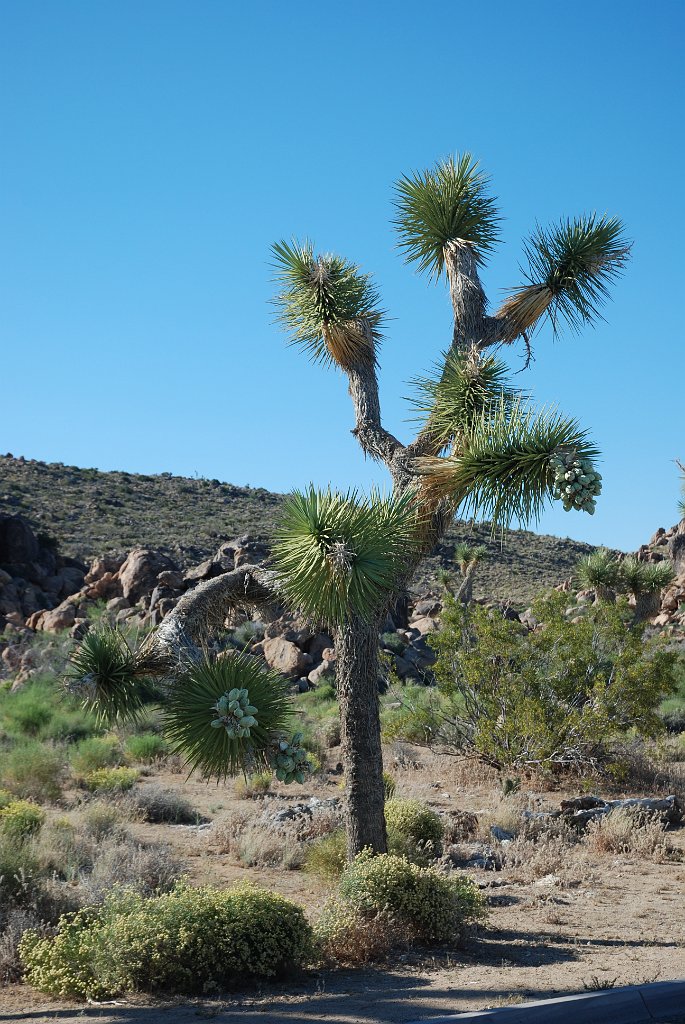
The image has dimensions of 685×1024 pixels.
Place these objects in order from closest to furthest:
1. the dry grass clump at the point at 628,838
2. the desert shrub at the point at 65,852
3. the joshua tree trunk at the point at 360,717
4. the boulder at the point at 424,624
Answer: the joshua tree trunk at the point at 360,717
the desert shrub at the point at 65,852
the dry grass clump at the point at 628,838
the boulder at the point at 424,624

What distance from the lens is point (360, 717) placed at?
7770mm

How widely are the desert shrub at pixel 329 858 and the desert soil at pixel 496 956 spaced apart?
0.12 meters

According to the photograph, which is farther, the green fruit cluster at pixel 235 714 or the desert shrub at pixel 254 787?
the desert shrub at pixel 254 787

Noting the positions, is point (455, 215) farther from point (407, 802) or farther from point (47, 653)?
point (47, 653)

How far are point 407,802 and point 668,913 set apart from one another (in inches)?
127

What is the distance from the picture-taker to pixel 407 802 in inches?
435

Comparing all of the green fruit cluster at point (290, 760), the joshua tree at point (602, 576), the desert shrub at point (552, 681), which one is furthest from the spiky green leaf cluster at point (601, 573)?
the green fruit cluster at point (290, 760)

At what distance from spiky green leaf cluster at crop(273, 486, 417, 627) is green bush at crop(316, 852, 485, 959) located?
2.38 metres

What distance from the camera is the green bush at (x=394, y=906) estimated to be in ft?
23.9

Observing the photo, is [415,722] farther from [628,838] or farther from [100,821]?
[100,821]

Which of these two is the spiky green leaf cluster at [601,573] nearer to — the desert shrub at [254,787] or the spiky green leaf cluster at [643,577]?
the spiky green leaf cluster at [643,577]

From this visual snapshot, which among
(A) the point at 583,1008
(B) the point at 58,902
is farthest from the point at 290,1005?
(B) the point at 58,902

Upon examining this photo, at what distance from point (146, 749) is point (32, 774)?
327 cm

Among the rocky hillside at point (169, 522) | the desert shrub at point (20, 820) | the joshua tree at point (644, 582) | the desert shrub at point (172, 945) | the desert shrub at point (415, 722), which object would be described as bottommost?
the desert shrub at point (172, 945)
